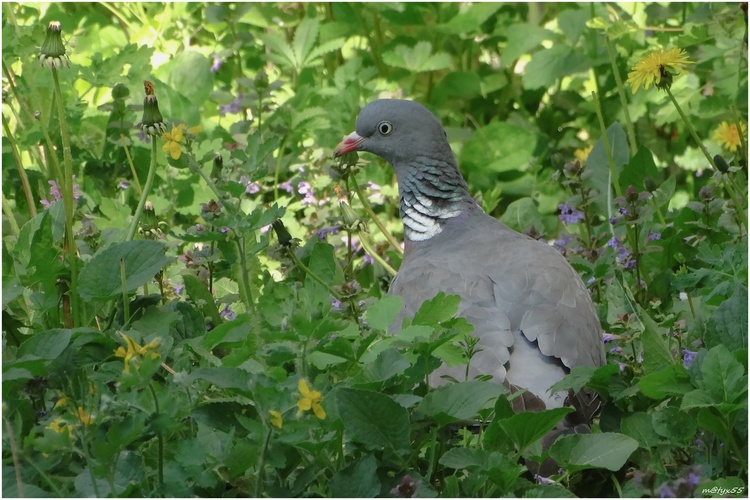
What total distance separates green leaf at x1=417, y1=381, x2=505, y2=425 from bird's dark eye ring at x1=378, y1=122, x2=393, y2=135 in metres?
1.76

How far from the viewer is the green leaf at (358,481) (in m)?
2.24

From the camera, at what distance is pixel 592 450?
2398 mm

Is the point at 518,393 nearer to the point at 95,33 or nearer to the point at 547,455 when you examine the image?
the point at 547,455

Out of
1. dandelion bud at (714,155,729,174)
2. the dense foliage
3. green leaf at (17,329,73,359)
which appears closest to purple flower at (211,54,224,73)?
the dense foliage

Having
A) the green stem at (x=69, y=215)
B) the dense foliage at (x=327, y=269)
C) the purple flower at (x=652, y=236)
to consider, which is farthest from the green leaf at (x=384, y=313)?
the purple flower at (x=652, y=236)

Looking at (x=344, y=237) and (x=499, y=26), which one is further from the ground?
(x=499, y=26)

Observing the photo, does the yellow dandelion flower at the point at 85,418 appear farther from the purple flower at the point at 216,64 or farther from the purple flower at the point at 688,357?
the purple flower at the point at 216,64

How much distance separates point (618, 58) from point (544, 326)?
10.1 feet

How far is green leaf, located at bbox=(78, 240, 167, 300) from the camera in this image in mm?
2844

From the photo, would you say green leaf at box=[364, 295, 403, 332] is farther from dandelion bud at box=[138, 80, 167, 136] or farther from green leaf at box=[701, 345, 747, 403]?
dandelion bud at box=[138, 80, 167, 136]

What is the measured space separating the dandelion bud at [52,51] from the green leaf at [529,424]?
143cm

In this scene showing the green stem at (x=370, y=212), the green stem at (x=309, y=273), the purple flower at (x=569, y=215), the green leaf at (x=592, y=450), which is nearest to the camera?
the green leaf at (x=592, y=450)

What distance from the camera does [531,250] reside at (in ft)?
11.0

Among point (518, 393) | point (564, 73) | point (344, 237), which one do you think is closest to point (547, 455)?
point (518, 393)
